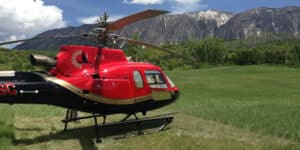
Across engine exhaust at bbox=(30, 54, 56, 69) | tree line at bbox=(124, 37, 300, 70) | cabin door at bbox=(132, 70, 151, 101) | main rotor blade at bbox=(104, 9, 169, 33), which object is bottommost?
tree line at bbox=(124, 37, 300, 70)

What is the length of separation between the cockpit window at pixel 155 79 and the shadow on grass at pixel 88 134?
1.64m

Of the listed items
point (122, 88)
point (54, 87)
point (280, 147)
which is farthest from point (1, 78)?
point (280, 147)

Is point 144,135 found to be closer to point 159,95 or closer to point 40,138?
point 159,95

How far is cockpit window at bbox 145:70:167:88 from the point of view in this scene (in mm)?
14656

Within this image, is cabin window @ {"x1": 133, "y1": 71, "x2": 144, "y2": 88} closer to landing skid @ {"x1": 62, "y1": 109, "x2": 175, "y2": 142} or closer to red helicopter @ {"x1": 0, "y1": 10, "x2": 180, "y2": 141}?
red helicopter @ {"x1": 0, "y1": 10, "x2": 180, "y2": 141}

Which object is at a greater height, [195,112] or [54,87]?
[54,87]

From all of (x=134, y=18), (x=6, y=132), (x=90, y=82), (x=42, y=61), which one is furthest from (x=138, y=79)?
(x=6, y=132)

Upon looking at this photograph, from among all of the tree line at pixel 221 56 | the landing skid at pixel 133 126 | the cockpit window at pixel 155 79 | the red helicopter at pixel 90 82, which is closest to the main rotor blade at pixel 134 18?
the red helicopter at pixel 90 82

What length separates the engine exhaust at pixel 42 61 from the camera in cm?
1249

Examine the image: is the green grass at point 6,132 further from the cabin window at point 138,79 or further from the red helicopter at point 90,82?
the cabin window at point 138,79

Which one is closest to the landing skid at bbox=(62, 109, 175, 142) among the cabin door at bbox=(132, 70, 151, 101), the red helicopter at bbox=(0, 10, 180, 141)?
the red helicopter at bbox=(0, 10, 180, 141)

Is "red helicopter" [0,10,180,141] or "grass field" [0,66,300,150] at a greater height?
"red helicopter" [0,10,180,141]

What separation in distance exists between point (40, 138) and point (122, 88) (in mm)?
3311

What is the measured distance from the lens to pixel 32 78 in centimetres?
1270
